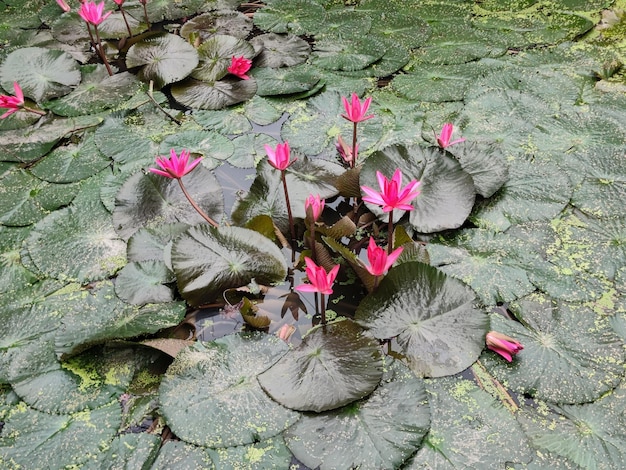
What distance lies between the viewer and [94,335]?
5.59ft

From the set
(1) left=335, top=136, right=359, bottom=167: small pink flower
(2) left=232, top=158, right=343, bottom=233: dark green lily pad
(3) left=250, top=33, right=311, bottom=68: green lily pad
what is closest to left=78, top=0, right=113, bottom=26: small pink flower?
(3) left=250, top=33, right=311, bottom=68: green lily pad

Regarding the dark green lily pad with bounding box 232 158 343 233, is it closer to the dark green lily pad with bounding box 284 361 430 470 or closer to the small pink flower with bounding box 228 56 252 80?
the dark green lily pad with bounding box 284 361 430 470

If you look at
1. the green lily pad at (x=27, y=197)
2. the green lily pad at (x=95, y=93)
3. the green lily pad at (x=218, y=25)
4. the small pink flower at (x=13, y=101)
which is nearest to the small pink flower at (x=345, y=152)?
the green lily pad at (x=27, y=197)

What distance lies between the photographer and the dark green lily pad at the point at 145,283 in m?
1.85

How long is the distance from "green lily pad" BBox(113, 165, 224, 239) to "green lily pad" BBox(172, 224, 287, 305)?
29cm

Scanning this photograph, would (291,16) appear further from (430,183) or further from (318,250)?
(318,250)

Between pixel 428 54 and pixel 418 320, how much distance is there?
196 centimetres

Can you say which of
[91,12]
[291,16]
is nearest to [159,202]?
[91,12]

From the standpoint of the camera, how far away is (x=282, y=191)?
2092 millimetres

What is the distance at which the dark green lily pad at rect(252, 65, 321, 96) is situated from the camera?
9.27 ft

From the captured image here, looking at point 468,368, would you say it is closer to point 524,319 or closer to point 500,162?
point 524,319

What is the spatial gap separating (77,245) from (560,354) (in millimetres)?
1808

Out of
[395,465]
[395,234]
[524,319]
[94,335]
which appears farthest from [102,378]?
[524,319]

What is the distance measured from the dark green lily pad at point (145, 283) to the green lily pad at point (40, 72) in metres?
1.56
